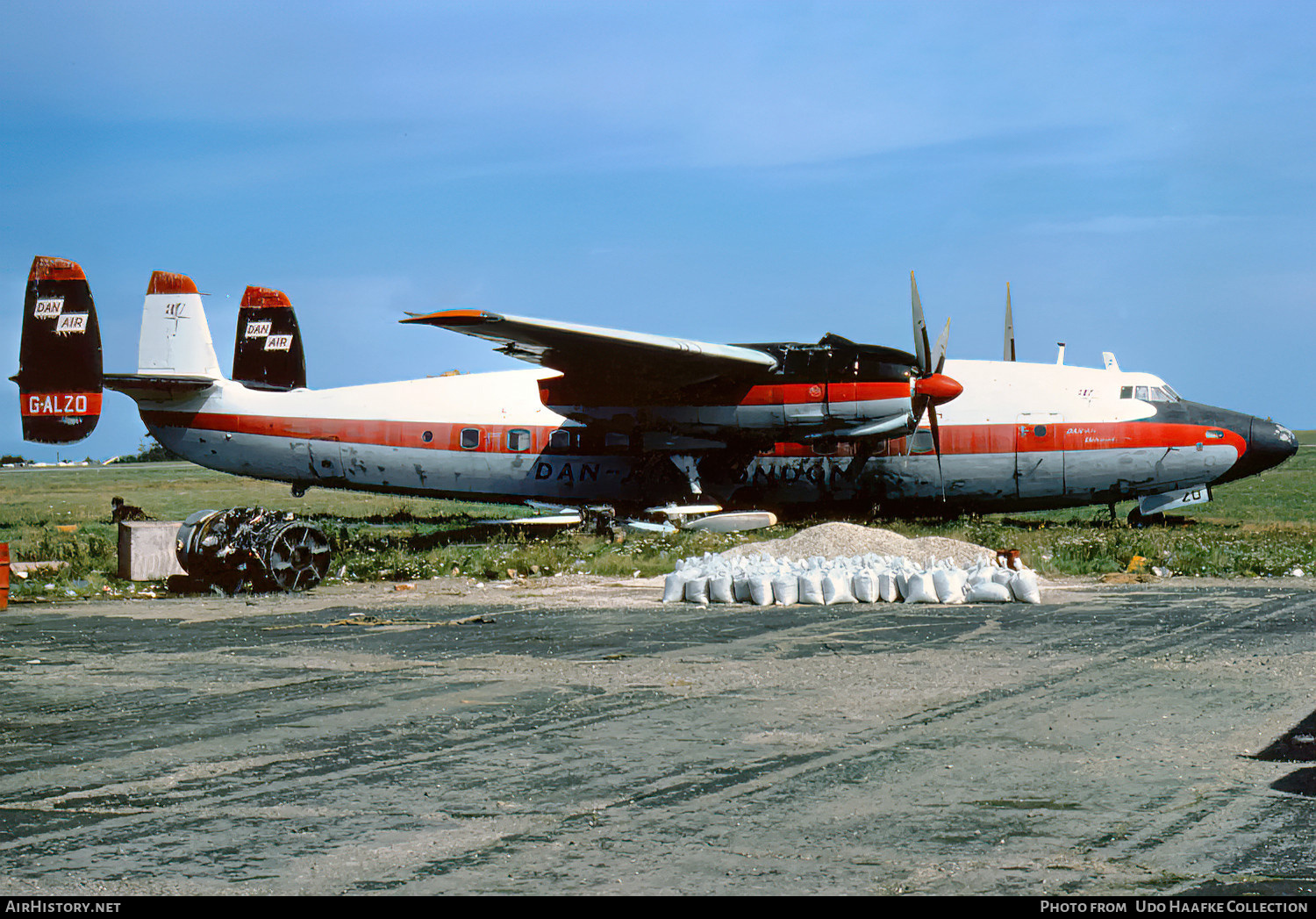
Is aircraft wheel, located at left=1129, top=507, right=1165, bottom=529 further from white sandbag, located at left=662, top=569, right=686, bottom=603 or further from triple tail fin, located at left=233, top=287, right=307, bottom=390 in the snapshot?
triple tail fin, located at left=233, top=287, right=307, bottom=390

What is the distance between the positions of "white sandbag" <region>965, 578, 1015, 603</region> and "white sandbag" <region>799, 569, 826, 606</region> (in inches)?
84.3

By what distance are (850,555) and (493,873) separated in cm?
1573

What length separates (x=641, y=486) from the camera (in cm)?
2739

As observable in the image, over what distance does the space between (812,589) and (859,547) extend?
4.26 meters

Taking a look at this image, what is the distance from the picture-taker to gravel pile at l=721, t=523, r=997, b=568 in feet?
66.8

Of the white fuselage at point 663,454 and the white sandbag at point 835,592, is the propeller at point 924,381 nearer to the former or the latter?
the white fuselage at point 663,454

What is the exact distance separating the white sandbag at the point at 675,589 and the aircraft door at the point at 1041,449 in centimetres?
1197

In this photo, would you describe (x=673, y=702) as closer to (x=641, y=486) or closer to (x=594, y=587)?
(x=594, y=587)

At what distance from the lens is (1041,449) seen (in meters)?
26.1

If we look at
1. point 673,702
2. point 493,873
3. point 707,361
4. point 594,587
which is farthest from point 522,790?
point 707,361

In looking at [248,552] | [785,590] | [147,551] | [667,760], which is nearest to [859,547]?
[785,590]

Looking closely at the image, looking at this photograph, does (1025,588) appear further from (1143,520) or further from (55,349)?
(55,349)

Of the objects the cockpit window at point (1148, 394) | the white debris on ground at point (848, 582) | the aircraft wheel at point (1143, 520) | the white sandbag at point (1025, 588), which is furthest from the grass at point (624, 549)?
the white sandbag at point (1025, 588)

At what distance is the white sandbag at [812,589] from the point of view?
16.8 meters
